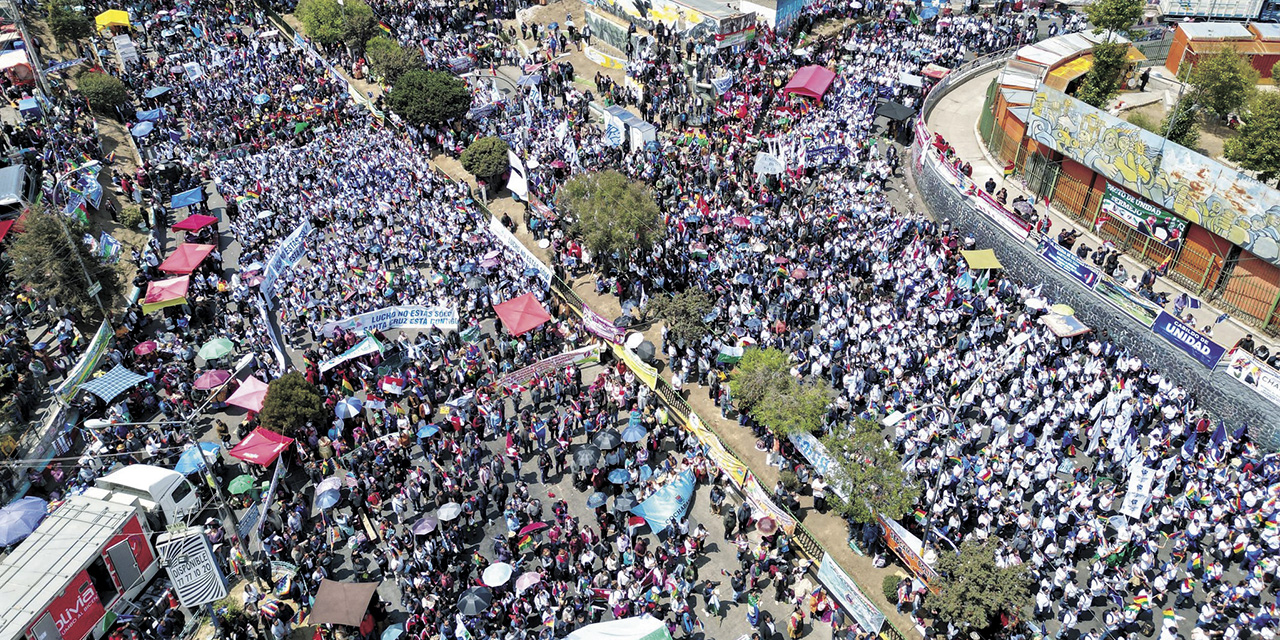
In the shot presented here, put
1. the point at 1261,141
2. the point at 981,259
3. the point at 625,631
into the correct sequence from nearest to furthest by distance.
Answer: the point at 625,631 → the point at 1261,141 → the point at 981,259

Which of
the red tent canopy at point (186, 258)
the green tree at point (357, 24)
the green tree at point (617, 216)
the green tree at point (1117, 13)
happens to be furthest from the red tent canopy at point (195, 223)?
the green tree at point (1117, 13)

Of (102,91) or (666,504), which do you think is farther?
(102,91)

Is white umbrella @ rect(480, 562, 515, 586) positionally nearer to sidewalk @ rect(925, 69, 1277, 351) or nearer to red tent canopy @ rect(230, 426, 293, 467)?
red tent canopy @ rect(230, 426, 293, 467)

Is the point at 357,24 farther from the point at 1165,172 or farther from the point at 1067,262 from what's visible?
the point at 1165,172

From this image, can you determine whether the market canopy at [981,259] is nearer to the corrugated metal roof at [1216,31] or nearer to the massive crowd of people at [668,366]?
the massive crowd of people at [668,366]

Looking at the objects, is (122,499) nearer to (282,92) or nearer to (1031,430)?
(1031,430)

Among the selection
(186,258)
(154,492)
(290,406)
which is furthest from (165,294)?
(154,492)

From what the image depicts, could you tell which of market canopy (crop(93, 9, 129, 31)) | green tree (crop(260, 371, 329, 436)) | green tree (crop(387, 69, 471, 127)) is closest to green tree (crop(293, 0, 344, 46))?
green tree (crop(387, 69, 471, 127))
